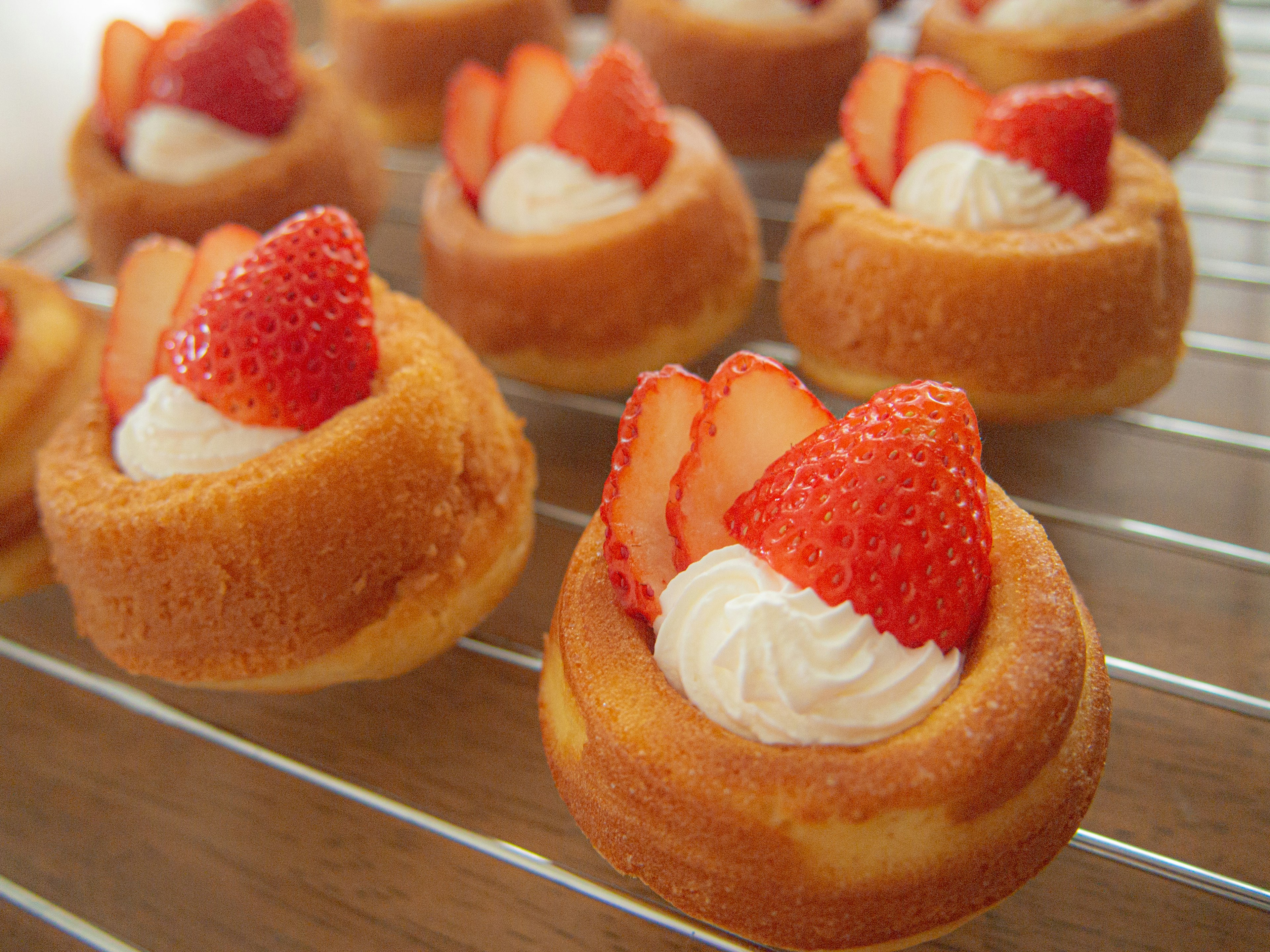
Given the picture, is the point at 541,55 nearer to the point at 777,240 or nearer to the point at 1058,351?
the point at 777,240

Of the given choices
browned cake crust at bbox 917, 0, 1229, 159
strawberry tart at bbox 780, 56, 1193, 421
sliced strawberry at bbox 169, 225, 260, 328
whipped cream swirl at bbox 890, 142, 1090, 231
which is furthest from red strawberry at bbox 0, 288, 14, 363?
browned cake crust at bbox 917, 0, 1229, 159

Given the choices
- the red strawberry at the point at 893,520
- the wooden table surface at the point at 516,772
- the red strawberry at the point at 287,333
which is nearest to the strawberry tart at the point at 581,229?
the wooden table surface at the point at 516,772

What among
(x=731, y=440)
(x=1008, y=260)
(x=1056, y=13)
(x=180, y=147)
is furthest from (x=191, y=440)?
(x=1056, y=13)

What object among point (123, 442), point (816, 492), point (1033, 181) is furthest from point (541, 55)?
point (816, 492)

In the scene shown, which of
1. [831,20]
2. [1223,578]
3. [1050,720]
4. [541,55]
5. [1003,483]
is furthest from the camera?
[831,20]

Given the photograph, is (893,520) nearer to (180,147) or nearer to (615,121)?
(615,121)

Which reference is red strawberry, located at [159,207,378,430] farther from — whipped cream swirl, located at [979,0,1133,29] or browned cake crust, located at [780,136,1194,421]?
whipped cream swirl, located at [979,0,1133,29]
